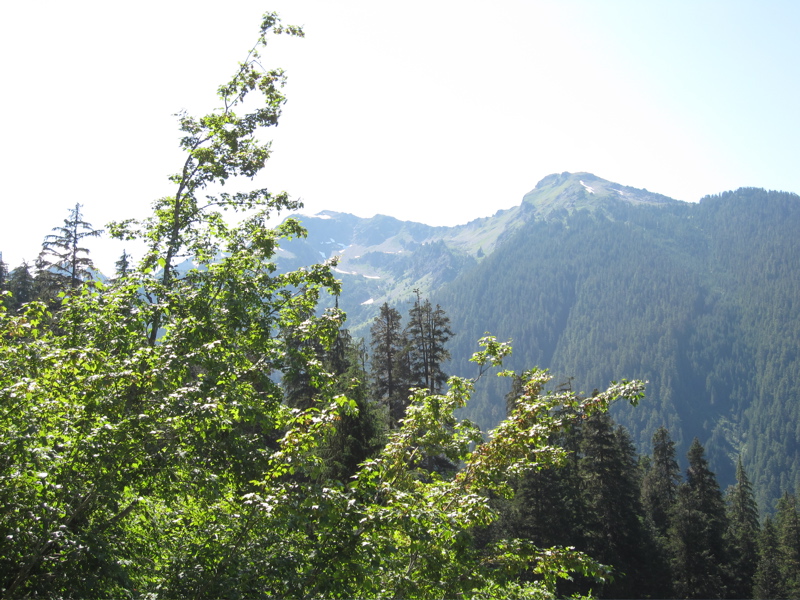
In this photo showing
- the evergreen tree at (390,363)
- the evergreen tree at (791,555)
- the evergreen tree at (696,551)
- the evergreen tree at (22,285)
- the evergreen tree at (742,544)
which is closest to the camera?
the evergreen tree at (390,363)

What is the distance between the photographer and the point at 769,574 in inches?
1531

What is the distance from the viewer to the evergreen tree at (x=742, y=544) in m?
38.0

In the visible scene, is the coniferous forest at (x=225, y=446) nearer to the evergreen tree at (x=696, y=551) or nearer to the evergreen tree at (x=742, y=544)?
the evergreen tree at (x=696, y=551)

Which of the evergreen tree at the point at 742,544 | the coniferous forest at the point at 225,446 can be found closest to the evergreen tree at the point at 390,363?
the coniferous forest at the point at 225,446

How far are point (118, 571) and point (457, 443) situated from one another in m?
4.43

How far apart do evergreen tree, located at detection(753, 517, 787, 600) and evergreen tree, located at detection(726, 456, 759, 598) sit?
2.13ft

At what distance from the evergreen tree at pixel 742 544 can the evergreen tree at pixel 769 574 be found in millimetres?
650

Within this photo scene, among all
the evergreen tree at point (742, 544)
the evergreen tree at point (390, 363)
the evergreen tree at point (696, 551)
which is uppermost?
the evergreen tree at point (390, 363)

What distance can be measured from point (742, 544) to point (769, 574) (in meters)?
5.18

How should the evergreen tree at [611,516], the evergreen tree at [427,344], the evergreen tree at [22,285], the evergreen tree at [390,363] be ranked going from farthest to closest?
the evergreen tree at [22,285] < the evergreen tree at [427,344] < the evergreen tree at [390,363] < the evergreen tree at [611,516]

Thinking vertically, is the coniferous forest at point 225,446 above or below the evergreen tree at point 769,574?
above

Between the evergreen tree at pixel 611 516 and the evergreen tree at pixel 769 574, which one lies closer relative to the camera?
the evergreen tree at pixel 611 516

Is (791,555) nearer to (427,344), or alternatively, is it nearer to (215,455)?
(427,344)

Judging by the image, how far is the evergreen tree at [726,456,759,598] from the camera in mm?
38031
